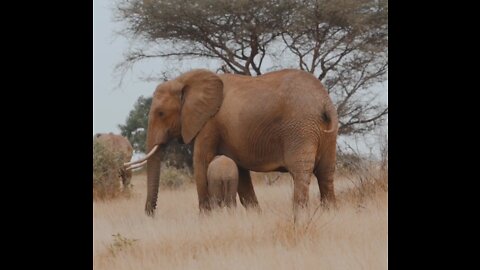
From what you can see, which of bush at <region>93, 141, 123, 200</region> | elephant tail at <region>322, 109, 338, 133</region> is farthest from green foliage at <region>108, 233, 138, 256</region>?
bush at <region>93, 141, 123, 200</region>

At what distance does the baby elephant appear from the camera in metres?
11.3

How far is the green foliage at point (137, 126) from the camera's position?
98.1 ft

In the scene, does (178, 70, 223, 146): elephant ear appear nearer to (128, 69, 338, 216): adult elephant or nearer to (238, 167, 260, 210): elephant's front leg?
(128, 69, 338, 216): adult elephant

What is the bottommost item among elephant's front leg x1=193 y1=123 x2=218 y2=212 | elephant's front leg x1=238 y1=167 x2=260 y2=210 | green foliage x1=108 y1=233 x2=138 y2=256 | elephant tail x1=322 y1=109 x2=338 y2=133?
green foliage x1=108 y1=233 x2=138 y2=256

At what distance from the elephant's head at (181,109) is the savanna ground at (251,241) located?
3.57ft

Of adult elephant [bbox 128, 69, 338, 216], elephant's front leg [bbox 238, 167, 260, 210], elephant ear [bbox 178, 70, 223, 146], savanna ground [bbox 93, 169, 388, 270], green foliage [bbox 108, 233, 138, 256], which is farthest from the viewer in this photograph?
elephant's front leg [bbox 238, 167, 260, 210]

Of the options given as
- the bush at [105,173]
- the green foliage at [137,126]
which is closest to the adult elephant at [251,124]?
the bush at [105,173]

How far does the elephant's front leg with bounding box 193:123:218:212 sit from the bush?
5.02m
